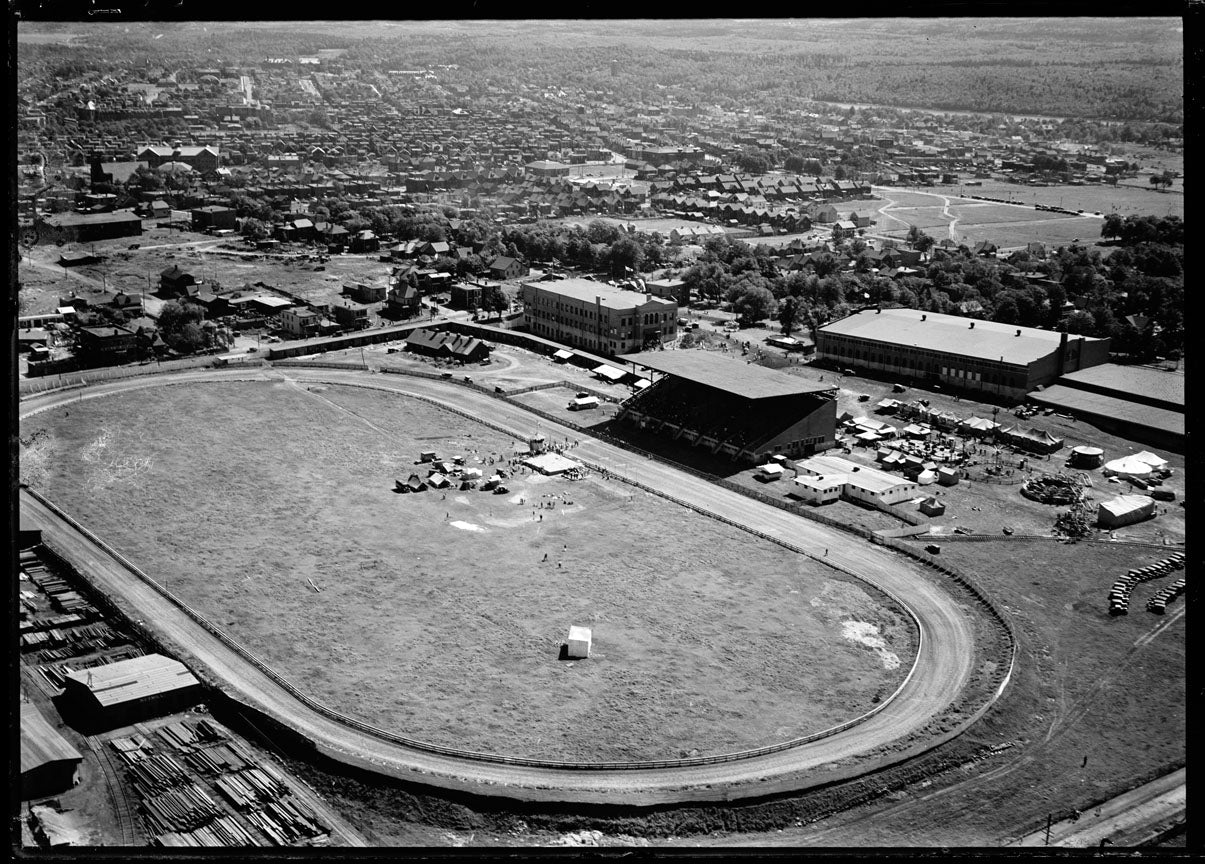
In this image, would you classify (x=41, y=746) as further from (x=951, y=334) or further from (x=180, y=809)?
(x=951, y=334)

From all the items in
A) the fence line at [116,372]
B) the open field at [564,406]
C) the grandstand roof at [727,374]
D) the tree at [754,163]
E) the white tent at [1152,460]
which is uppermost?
the tree at [754,163]

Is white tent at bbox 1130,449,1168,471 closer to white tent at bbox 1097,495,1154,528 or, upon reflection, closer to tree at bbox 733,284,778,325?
white tent at bbox 1097,495,1154,528

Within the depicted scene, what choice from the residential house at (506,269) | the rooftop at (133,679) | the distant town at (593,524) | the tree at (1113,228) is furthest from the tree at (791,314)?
the rooftop at (133,679)

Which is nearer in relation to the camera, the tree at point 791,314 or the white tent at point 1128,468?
the white tent at point 1128,468

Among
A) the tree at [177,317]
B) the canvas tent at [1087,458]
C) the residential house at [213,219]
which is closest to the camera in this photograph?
the canvas tent at [1087,458]

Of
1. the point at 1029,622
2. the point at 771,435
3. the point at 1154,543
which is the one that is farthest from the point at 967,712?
the point at 771,435

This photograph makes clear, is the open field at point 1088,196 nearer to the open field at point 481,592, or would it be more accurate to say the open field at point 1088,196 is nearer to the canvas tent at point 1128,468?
the canvas tent at point 1128,468

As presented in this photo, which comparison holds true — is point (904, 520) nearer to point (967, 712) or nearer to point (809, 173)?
point (967, 712)
